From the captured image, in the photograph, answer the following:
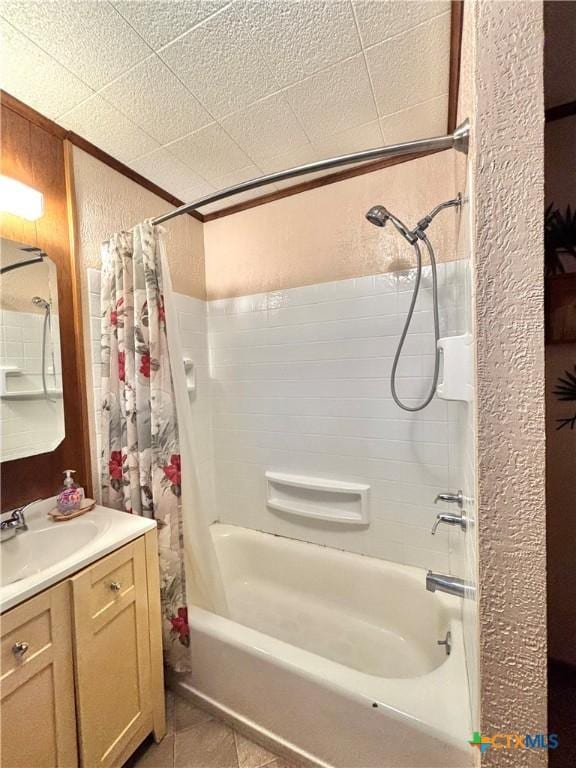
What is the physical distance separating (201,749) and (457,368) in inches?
62.8

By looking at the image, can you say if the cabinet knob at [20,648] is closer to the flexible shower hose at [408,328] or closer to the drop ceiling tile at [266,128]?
the flexible shower hose at [408,328]

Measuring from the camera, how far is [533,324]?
43 centimetres

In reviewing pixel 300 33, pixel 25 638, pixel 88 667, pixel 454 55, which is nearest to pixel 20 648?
pixel 25 638

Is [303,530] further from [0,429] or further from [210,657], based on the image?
[0,429]

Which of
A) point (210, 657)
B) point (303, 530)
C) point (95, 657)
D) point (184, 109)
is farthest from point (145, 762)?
point (184, 109)

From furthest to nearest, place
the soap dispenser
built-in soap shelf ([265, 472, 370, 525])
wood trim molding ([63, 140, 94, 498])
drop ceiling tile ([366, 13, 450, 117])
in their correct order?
built-in soap shelf ([265, 472, 370, 525]), wood trim molding ([63, 140, 94, 498]), the soap dispenser, drop ceiling tile ([366, 13, 450, 117])

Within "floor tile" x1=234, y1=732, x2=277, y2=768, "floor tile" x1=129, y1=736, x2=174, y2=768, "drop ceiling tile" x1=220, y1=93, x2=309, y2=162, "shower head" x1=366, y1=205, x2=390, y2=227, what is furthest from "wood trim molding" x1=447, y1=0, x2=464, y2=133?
"floor tile" x1=129, y1=736, x2=174, y2=768

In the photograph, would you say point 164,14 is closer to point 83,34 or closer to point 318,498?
point 83,34

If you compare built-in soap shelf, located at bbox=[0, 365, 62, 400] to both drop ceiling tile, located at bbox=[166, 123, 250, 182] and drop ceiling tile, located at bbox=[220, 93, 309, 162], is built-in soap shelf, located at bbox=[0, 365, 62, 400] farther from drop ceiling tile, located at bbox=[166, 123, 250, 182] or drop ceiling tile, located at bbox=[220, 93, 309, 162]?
drop ceiling tile, located at bbox=[220, 93, 309, 162]

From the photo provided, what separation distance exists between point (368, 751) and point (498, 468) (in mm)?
1123

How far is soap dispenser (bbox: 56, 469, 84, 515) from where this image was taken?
120 cm

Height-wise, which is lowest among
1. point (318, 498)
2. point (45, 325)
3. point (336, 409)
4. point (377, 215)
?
point (318, 498)

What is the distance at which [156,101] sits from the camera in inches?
46.6

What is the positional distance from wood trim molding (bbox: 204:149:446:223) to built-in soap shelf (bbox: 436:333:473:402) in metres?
1.13
